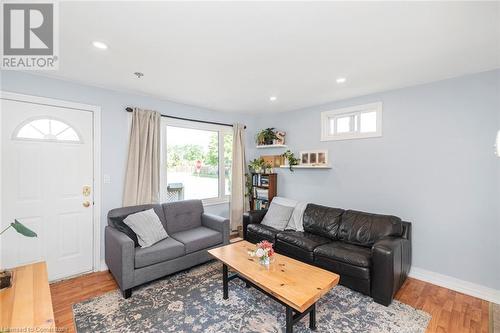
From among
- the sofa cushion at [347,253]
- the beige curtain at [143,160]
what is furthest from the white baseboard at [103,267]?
the sofa cushion at [347,253]

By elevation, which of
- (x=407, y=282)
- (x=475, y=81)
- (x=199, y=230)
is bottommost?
(x=407, y=282)

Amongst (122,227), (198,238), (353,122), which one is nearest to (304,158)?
(353,122)

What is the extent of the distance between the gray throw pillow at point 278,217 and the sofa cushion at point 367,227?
0.87 metres

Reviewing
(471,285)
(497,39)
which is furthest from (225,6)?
(471,285)

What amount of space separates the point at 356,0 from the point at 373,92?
83.3 inches

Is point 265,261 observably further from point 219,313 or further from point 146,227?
point 146,227

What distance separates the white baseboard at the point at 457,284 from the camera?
2.41 metres

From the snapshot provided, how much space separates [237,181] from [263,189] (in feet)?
1.83

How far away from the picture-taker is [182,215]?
11.4ft

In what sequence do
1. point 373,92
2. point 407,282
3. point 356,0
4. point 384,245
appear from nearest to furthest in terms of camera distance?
point 356,0, point 384,245, point 407,282, point 373,92

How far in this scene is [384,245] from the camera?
2.37 metres

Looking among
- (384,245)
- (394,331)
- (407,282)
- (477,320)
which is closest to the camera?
(394,331)

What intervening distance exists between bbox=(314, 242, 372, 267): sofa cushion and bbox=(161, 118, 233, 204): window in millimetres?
2333

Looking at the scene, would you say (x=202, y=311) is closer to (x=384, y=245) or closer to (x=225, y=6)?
(x=384, y=245)
